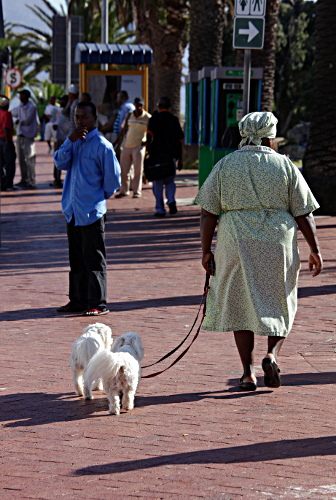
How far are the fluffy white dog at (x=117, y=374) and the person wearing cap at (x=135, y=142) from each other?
12.0 m

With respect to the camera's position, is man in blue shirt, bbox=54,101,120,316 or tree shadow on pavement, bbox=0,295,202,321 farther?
tree shadow on pavement, bbox=0,295,202,321

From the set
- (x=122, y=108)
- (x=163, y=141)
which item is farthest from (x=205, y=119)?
(x=122, y=108)

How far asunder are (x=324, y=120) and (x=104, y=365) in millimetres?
11205

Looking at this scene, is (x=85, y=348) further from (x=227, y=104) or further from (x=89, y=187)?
(x=227, y=104)

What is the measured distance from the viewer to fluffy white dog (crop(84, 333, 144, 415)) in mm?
5094

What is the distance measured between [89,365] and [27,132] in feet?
50.5

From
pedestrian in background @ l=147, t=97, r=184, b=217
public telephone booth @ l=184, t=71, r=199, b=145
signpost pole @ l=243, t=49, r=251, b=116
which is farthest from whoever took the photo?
public telephone booth @ l=184, t=71, r=199, b=145

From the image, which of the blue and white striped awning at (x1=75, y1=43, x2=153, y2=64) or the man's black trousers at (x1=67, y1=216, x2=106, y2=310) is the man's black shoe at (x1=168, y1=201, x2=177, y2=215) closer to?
the blue and white striped awning at (x1=75, y1=43, x2=153, y2=64)

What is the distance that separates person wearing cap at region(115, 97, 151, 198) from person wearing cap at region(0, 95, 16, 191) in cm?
281

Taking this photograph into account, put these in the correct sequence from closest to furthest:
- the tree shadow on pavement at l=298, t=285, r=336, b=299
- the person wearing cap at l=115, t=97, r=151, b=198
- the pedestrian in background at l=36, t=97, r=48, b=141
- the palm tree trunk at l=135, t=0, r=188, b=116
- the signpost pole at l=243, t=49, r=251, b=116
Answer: the tree shadow on pavement at l=298, t=285, r=336, b=299 → the signpost pole at l=243, t=49, r=251, b=116 → the person wearing cap at l=115, t=97, r=151, b=198 → the palm tree trunk at l=135, t=0, r=188, b=116 → the pedestrian in background at l=36, t=97, r=48, b=141

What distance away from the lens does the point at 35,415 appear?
205 inches

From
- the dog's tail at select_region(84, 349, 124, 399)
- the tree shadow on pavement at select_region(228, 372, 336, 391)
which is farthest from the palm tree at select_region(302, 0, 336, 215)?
the dog's tail at select_region(84, 349, 124, 399)

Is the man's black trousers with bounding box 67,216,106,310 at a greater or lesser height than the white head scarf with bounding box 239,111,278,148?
lesser

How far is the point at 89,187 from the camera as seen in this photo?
7.69 metres
